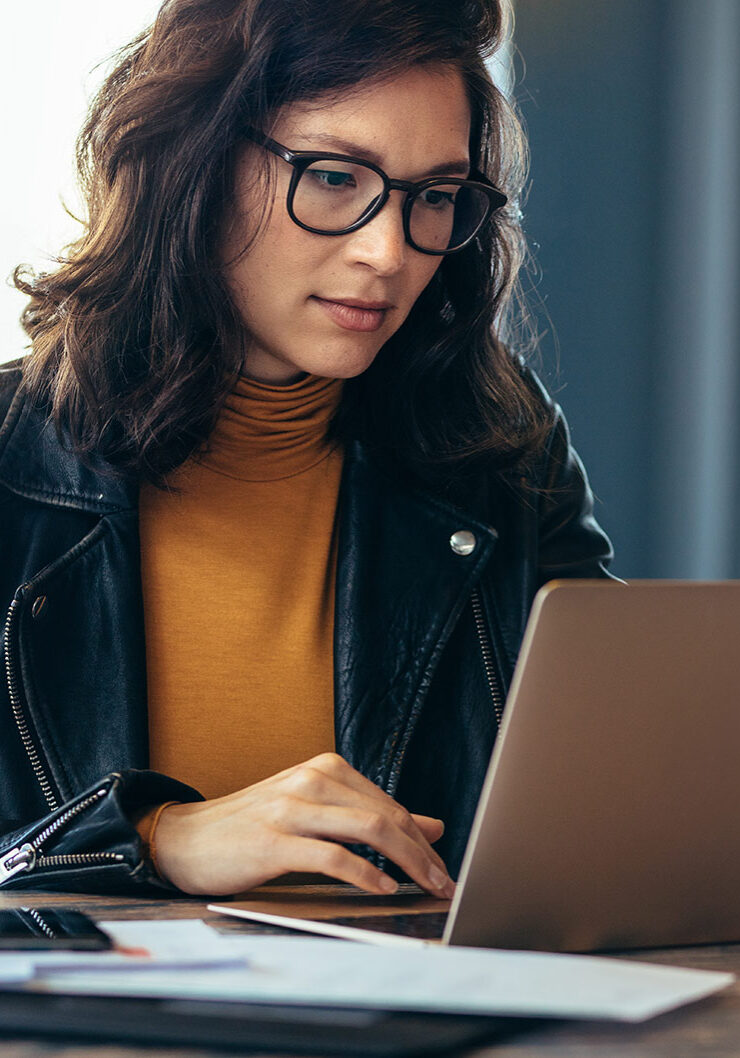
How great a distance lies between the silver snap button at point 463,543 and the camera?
57.7 inches

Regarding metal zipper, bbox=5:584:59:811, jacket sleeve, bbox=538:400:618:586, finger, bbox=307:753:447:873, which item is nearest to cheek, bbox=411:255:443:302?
jacket sleeve, bbox=538:400:618:586

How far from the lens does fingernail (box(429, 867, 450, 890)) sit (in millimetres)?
908

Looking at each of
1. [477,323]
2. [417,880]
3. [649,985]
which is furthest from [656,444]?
[649,985]

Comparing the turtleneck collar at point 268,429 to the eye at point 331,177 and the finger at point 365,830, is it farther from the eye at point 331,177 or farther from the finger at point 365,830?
the finger at point 365,830

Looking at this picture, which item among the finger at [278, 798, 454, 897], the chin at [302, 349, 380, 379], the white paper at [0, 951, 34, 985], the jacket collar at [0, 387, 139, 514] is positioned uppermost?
the chin at [302, 349, 380, 379]

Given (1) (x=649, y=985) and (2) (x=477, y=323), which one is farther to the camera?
(2) (x=477, y=323)

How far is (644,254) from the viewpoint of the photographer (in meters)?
2.70

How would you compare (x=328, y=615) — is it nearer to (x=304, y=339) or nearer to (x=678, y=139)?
(x=304, y=339)

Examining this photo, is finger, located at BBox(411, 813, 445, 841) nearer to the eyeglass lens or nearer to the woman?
the woman

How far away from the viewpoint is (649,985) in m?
0.58

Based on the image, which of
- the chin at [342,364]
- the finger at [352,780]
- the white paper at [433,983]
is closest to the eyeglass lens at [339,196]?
the chin at [342,364]

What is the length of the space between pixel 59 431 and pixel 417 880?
0.73 metres

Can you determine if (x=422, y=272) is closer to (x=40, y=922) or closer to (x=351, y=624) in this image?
(x=351, y=624)

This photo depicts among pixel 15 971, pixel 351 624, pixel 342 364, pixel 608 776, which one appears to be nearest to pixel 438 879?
pixel 608 776
